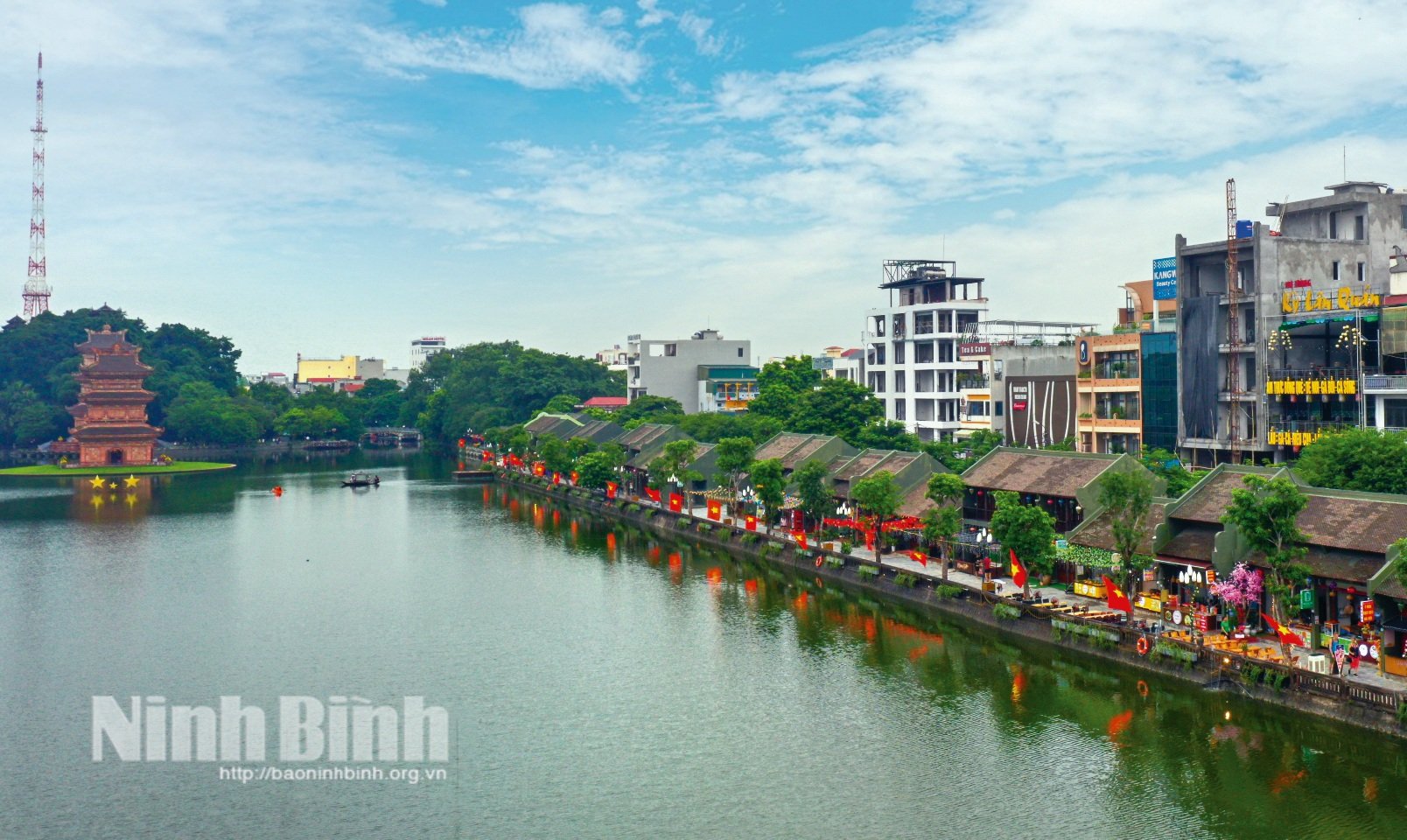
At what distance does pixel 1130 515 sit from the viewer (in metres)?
39.8

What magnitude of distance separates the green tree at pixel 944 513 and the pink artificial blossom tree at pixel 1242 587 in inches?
493

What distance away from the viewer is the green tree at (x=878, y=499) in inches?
2026

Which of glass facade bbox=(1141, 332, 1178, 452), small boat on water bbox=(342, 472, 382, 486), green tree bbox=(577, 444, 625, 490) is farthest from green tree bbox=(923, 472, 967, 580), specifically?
small boat on water bbox=(342, 472, 382, 486)

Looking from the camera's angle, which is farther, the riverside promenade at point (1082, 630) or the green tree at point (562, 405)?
the green tree at point (562, 405)

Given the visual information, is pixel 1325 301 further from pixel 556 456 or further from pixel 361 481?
pixel 361 481

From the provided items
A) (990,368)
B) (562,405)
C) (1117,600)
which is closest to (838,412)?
(990,368)

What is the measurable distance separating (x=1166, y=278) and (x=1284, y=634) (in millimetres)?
31459

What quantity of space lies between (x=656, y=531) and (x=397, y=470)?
197 feet

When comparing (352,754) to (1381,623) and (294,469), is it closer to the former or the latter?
(1381,623)

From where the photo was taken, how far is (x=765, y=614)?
4772 centimetres

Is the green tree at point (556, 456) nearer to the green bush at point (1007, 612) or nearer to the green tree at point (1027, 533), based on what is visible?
the green tree at point (1027, 533)

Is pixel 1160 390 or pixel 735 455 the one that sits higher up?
pixel 1160 390

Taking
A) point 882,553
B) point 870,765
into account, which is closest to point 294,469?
point 882,553

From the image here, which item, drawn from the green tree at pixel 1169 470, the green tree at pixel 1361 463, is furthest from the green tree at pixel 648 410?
the green tree at pixel 1361 463
